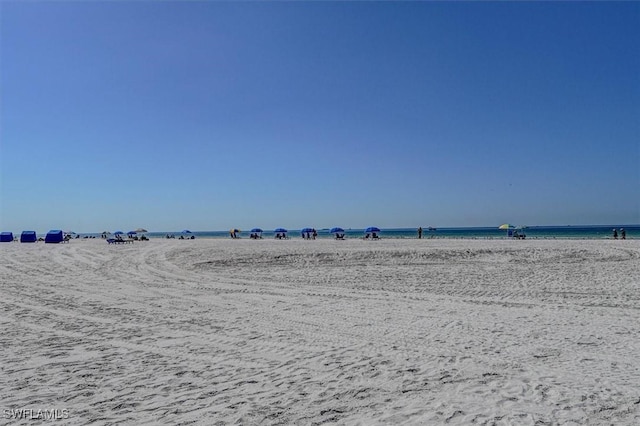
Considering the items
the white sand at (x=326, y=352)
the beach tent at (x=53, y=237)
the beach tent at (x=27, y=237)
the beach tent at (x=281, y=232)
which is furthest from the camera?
the beach tent at (x=281, y=232)

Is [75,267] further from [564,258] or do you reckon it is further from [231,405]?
[564,258]

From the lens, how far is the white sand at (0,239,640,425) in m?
4.27

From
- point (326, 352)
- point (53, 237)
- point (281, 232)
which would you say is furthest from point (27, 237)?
point (326, 352)

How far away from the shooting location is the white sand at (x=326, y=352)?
4.27 metres

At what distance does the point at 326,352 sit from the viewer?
6.15 m

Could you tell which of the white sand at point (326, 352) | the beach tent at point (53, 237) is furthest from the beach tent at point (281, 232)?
the white sand at point (326, 352)

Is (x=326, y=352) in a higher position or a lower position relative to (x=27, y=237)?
lower

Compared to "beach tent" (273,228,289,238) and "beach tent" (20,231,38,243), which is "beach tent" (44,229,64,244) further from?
"beach tent" (273,228,289,238)

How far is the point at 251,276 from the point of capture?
15.8 metres

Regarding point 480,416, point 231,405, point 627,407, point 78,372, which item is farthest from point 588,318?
point 78,372

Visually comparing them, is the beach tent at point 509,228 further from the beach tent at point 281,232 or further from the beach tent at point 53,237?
the beach tent at point 53,237

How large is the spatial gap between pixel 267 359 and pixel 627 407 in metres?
4.27

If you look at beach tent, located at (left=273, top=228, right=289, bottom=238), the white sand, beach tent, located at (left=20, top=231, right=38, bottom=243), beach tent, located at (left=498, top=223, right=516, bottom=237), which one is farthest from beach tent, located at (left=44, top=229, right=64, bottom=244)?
beach tent, located at (left=498, top=223, right=516, bottom=237)

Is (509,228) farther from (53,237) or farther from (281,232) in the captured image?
(53,237)
